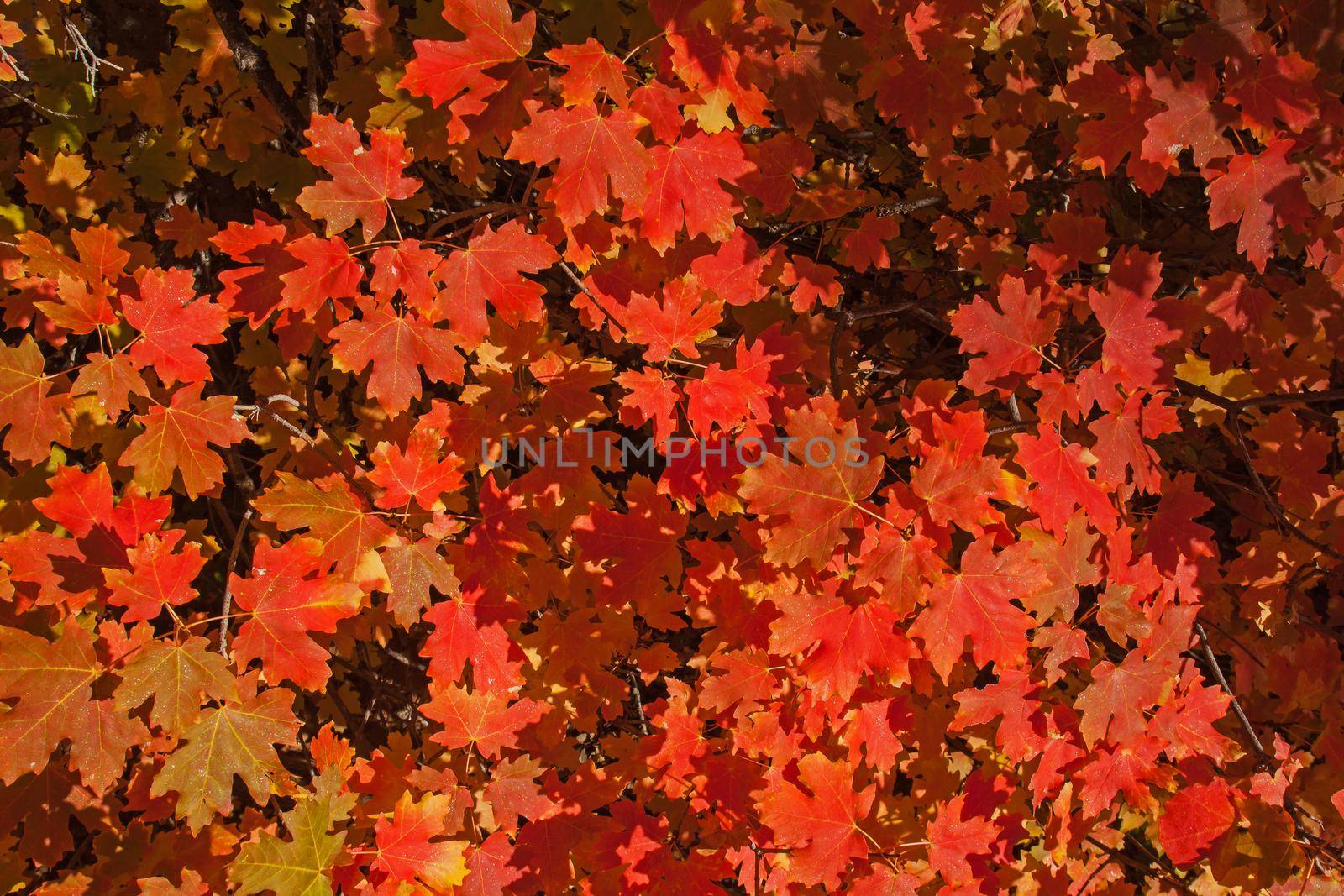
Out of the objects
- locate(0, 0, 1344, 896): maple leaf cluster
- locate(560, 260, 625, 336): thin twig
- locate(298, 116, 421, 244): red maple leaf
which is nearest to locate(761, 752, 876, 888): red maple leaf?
locate(0, 0, 1344, 896): maple leaf cluster

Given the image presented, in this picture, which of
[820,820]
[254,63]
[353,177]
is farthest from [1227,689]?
[254,63]

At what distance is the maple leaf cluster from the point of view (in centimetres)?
189

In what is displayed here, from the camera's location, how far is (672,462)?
220cm

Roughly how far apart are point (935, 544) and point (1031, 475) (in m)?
0.29

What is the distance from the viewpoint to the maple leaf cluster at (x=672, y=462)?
1.89 meters

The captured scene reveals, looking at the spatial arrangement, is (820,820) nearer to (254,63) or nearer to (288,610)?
(288,610)

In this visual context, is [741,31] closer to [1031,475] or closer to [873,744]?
[1031,475]

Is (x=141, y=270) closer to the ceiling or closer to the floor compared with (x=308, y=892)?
closer to the ceiling

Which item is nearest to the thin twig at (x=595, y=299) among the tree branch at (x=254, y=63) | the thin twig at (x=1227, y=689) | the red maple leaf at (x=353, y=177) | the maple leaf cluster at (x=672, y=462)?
the maple leaf cluster at (x=672, y=462)

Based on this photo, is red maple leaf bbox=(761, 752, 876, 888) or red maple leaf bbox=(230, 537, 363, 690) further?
red maple leaf bbox=(761, 752, 876, 888)

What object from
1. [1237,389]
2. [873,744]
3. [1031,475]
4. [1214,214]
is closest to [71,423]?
[873,744]

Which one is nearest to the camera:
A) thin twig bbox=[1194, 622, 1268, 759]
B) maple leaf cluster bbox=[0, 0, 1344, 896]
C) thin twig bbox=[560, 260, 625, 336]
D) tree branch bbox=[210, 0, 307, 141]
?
maple leaf cluster bbox=[0, 0, 1344, 896]

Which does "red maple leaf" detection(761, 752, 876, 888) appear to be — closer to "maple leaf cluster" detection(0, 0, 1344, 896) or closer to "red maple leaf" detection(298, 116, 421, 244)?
"maple leaf cluster" detection(0, 0, 1344, 896)

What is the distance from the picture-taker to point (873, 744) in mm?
2174
